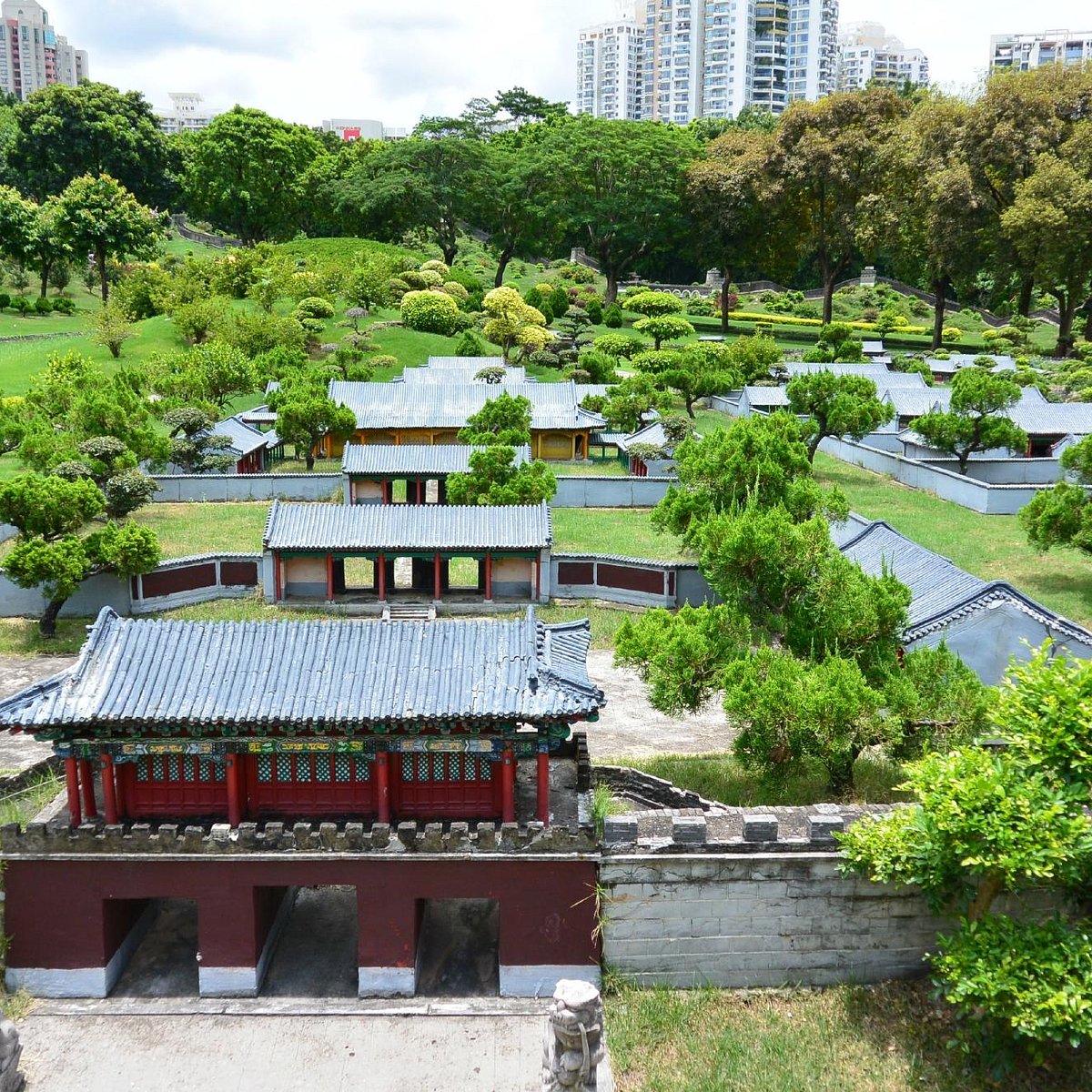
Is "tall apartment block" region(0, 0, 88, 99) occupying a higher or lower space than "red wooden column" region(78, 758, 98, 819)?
higher

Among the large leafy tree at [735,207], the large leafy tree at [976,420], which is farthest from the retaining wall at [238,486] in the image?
the large leafy tree at [735,207]

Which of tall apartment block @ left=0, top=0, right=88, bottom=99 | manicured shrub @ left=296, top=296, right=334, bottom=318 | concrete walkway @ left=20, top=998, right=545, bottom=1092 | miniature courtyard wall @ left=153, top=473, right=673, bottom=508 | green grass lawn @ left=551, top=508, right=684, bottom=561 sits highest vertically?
tall apartment block @ left=0, top=0, right=88, bottom=99

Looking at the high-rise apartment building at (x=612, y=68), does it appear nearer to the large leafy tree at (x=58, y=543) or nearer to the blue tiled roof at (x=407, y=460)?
the blue tiled roof at (x=407, y=460)

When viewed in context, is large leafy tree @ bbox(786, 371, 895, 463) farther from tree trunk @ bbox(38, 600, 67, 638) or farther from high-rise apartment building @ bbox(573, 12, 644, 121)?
high-rise apartment building @ bbox(573, 12, 644, 121)

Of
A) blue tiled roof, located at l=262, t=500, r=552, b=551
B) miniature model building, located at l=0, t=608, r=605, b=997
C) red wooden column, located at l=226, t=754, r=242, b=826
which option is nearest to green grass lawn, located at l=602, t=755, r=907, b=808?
miniature model building, located at l=0, t=608, r=605, b=997

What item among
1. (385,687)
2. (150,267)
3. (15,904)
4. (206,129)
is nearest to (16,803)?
(15,904)

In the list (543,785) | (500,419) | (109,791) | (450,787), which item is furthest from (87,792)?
(500,419)

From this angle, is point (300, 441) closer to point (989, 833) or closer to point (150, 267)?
point (150, 267)
